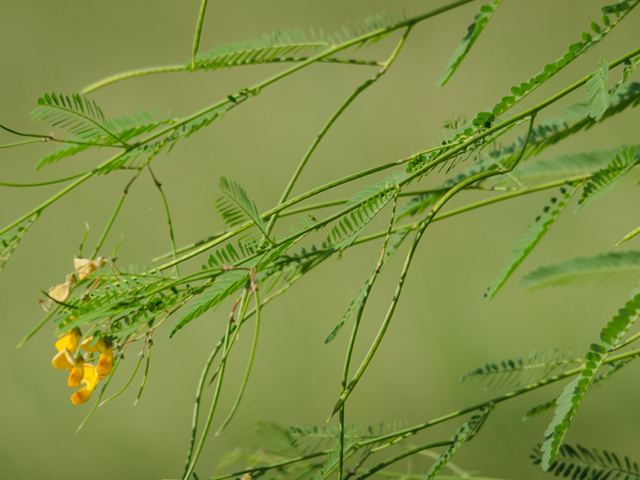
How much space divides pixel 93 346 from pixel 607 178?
21cm

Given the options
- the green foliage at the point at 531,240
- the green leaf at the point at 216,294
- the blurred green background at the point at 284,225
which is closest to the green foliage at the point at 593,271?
the green foliage at the point at 531,240

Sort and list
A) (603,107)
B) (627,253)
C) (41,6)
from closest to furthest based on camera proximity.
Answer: (603,107)
(627,253)
(41,6)

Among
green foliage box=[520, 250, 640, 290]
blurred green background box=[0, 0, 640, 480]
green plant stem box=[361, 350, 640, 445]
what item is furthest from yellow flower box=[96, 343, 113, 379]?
blurred green background box=[0, 0, 640, 480]

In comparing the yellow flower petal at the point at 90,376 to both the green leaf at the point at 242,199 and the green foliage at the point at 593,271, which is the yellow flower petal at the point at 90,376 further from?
the green foliage at the point at 593,271

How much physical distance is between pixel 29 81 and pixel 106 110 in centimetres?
12

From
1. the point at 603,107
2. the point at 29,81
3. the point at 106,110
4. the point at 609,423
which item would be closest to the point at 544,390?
the point at 609,423

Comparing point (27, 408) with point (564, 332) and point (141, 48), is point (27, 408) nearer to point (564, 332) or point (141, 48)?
point (141, 48)

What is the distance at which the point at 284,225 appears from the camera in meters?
0.74

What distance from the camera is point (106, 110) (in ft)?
2.37

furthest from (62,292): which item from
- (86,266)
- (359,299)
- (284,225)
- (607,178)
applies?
(284,225)

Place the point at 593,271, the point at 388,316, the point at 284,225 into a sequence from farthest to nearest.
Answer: the point at 284,225, the point at 593,271, the point at 388,316

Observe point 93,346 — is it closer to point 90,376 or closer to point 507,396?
point 90,376

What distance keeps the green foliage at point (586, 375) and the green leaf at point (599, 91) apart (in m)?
0.07

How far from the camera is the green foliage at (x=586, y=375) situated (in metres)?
0.18
